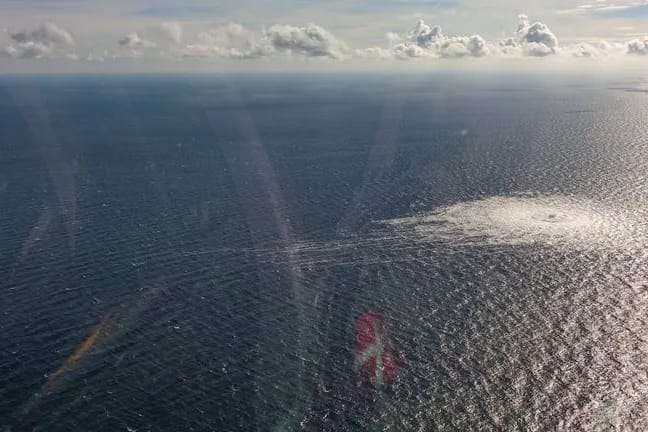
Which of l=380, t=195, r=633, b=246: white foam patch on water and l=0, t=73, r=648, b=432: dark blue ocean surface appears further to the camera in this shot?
l=380, t=195, r=633, b=246: white foam patch on water

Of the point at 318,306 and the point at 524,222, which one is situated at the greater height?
the point at 524,222

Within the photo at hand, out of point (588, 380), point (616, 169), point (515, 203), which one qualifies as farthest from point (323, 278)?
point (616, 169)

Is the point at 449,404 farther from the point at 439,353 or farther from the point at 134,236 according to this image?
the point at 134,236

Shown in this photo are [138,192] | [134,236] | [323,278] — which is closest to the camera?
[323,278]

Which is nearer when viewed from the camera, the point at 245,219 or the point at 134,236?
the point at 134,236

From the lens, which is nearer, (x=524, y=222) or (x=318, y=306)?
(x=318, y=306)

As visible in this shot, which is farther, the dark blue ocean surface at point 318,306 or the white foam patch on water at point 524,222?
the white foam patch on water at point 524,222

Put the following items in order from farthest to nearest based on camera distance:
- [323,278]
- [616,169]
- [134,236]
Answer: [616,169] < [134,236] < [323,278]

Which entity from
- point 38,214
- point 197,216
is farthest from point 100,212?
point 197,216
